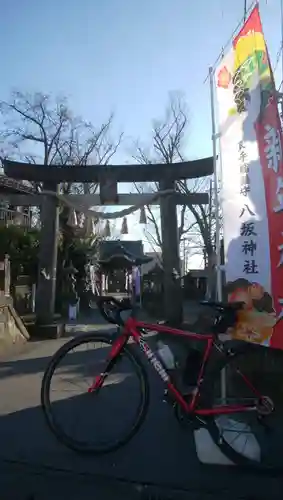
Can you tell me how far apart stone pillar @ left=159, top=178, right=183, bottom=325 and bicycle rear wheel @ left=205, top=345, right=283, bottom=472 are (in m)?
8.02

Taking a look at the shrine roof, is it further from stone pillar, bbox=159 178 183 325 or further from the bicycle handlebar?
the bicycle handlebar

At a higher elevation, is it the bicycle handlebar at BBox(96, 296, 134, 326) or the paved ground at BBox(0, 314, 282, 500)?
the bicycle handlebar at BBox(96, 296, 134, 326)

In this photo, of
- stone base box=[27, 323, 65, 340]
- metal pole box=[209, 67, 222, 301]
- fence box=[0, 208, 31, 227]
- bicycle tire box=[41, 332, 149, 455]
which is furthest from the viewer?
fence box=[0, 208, 31, 227]

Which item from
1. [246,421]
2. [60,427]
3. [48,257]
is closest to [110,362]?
[60,427]

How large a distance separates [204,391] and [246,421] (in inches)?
17.3

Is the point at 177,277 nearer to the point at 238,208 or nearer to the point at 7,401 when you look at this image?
the point at 7,401

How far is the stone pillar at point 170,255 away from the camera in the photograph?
12312mm

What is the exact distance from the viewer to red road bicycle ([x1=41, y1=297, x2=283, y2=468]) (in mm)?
3783

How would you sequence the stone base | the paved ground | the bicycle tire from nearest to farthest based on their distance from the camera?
the paved ground < the bicycle tire < the stone base

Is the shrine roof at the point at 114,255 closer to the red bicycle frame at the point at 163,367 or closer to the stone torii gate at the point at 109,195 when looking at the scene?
the stone torii gate at the point at 109,195

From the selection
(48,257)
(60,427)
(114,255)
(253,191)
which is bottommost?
Result: (60,427)

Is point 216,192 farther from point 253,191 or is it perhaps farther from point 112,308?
A: point 112,308

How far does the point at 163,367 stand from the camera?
12.8 feet

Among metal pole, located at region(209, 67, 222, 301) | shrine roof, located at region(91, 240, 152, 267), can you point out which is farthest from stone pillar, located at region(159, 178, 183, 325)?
shrine roof, located at region(91, 240, 152, 267)
